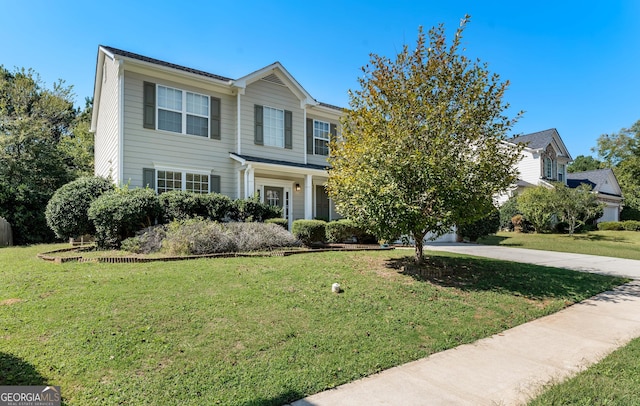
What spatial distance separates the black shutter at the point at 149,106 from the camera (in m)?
11.9

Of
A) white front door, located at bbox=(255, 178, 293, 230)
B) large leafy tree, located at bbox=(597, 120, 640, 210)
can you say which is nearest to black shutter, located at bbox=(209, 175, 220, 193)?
white front door, located at bbox=(255, 178, 293, 230)

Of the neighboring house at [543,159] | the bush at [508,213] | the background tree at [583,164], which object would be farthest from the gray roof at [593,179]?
the background tree at [583,164]

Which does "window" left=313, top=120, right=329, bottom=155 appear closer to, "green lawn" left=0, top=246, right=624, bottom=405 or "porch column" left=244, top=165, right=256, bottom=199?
"porch column" left=244, top=165, right=256, bottom=199

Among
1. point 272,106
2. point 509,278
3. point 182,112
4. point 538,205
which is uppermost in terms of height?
point 272,106

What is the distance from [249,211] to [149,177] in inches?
147

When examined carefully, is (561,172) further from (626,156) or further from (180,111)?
(180,111)

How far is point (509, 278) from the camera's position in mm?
7457

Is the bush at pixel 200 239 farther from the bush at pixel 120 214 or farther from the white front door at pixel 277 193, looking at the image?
the white front door at pixel 277 193

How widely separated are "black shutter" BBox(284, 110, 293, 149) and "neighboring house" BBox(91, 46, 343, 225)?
4 cm

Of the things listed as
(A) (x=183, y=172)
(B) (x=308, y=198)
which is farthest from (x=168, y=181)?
(B) (x=308, y=198)

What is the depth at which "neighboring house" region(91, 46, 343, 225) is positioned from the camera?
11.7 metres

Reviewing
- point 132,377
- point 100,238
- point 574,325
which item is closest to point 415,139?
point 574,325

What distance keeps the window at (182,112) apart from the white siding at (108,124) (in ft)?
4.75

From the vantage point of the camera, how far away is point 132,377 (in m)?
2.99
